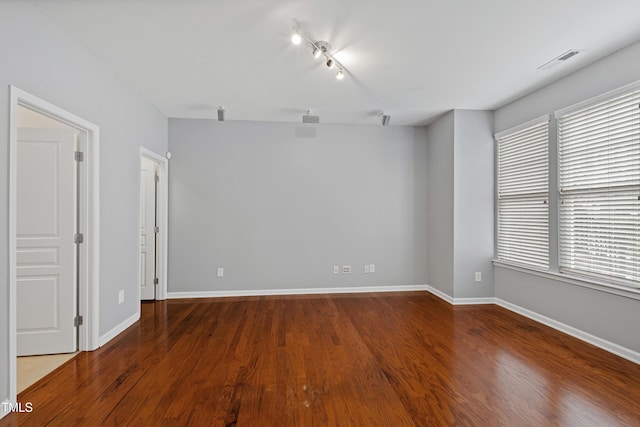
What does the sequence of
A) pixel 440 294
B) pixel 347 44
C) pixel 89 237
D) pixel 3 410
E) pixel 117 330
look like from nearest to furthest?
pixel 3 410 → pixel 347 44 → pixel 89 237 → pixel 117 330 → pixel 440 294

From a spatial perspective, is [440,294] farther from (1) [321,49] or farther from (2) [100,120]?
(2) [100,120]

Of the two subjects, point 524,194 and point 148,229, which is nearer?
point 524,194

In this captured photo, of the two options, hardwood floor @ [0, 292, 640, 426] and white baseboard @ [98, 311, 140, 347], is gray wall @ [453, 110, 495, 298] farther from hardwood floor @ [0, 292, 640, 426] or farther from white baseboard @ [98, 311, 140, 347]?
white baseboard @ [98, 311, 140, 347]

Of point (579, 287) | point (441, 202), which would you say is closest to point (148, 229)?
point (441, 202)

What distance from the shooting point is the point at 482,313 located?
4.07m

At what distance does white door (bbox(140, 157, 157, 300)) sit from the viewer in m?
4.59

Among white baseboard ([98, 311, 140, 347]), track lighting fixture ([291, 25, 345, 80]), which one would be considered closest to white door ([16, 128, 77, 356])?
white baseboard ([98, 311, 140, 347])

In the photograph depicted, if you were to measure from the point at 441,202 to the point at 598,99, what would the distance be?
7.25 ft

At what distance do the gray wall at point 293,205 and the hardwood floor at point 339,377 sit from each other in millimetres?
1288

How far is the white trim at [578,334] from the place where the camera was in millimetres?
2746

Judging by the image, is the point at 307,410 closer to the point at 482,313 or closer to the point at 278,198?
the point at 482,313

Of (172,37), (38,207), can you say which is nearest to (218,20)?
(172,37)

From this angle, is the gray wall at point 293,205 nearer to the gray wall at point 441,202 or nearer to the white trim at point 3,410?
the gray wall at point 441,202

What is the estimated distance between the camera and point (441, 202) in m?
4.85
